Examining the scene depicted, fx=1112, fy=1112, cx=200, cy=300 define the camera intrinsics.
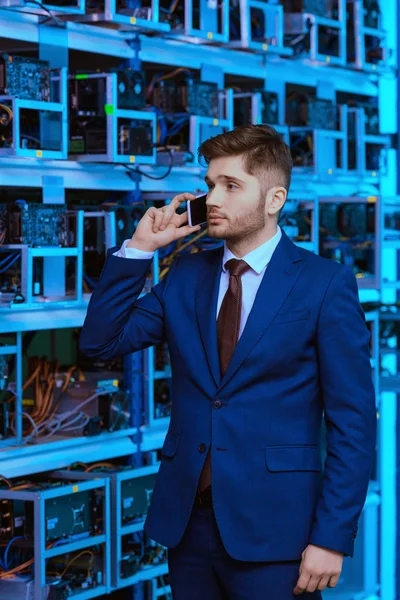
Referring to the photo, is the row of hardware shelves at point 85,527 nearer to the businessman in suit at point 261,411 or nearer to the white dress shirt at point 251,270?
the businessman in suit at point 261,411

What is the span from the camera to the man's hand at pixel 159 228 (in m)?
2.63

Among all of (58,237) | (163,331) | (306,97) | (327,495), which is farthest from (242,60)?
(327,495)

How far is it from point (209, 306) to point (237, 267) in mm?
111

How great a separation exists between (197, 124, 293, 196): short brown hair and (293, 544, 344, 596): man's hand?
82 cm

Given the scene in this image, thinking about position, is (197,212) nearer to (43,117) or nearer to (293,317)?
(293,317)

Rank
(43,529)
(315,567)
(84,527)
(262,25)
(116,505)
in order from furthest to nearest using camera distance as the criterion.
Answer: (262,25), (116,505), (84,527), (43,529), (315,567)

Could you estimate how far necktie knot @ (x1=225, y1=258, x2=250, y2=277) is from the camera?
256 cm

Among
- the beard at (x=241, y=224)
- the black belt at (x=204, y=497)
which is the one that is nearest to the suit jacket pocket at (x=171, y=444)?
the black belt at (x=204, y=497)

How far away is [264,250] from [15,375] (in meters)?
1.65

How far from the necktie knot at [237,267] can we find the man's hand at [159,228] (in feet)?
0.62

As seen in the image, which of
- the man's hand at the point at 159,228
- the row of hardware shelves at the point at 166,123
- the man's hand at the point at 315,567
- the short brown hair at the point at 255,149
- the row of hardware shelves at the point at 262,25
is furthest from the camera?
the row of hardware shelves at the point at 262,25

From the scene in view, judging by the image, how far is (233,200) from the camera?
8.20 ft

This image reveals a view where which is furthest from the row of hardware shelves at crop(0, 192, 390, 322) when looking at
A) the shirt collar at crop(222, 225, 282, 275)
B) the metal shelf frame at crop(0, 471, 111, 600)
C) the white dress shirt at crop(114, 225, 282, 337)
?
the shirt collar at crop(222, 225, 282, 275)

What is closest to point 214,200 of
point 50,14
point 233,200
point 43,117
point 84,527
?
point 233,200
